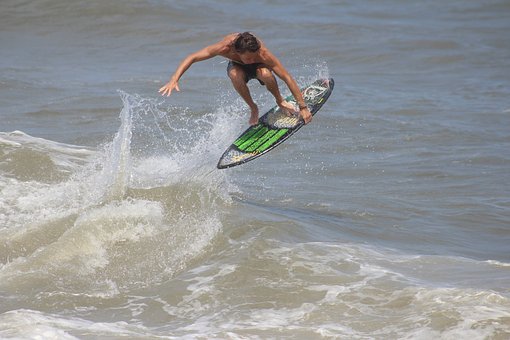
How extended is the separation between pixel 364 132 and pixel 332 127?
2.09 ft

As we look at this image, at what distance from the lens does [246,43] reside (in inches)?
368

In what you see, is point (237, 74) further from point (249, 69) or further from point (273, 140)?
point (273, 140)

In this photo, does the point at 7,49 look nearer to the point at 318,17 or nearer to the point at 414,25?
the point at 318,17

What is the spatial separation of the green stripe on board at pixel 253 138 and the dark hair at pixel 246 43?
1.19m

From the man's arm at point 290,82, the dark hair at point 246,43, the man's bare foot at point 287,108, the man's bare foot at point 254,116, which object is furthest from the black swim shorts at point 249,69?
the man's bare foot at point 287,108

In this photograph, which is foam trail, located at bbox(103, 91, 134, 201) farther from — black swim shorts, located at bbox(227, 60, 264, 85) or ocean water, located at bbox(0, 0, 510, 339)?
black swim shorts, located at bbox(227, 60, 264, 85)

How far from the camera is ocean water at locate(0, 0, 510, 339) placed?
737 centimetres

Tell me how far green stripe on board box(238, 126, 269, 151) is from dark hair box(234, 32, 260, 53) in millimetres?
1191

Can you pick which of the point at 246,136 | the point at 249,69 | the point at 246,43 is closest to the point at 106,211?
the point at 246,136

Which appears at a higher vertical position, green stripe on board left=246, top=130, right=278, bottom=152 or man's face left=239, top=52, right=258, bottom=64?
man's face left=239, top=52, right=258, bottom=64

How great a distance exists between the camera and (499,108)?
55.9 ft

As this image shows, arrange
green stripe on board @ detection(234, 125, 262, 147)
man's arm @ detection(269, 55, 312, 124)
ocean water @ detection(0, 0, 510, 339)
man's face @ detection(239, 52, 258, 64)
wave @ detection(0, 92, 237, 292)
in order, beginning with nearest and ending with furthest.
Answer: ocean water @ detection(0, 0, 510, 339), wave @ detection(0, 92, 237, 292), man's face @ detection(239, 52, 258, 64), man's arm @ detection(269, 55, 312, 124), green stripe on board @ detection(234, 125, 262, 147)

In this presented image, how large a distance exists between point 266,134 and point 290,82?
0.94 meters

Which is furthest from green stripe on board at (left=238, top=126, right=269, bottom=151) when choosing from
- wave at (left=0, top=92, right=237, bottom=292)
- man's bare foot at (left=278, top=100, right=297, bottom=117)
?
wave at (left=0, top=92, right=237, bottom=292)
